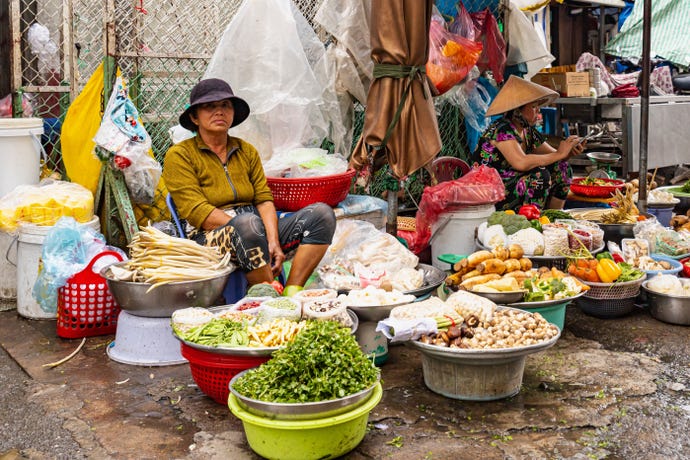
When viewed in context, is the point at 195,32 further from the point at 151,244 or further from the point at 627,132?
the point at 627,132

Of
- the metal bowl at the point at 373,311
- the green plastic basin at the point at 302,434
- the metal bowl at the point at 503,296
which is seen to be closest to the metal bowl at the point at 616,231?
the metal bowl at the point at 503,296

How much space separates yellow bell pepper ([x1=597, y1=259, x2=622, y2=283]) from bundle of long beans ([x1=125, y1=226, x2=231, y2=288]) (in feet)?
8.73

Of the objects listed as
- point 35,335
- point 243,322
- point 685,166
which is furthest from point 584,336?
point 685,166

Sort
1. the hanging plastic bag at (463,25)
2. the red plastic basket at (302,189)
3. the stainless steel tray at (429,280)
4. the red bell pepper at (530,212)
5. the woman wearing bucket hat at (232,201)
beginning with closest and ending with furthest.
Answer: the stainless steel tray at (429,280)
the woman wearing bucket hat at (232,201)
the red plastic basket at (302,189)
the red bell pepper at (530,212)
the hanging plastic bag at (463,25)

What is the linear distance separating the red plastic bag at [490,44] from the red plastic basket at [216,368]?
5.04 metres

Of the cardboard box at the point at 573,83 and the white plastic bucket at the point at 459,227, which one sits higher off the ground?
the cardboard box at the point at 573,83

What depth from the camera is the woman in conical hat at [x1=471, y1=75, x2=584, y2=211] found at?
22.1ft

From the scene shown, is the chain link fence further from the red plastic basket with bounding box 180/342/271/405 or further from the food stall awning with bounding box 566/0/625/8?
the food stall awning with bounding box 566/0/625/8

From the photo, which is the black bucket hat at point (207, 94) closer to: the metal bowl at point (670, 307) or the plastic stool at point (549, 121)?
the metal bowl at point (670, 307)

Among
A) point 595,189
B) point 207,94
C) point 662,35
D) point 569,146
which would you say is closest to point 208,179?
point 207,94

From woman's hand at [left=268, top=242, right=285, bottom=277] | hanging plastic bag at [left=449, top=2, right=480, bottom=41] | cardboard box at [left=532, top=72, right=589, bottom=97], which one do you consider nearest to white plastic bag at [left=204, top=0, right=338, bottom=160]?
woman's hand at [left=268, top=242, right=285, bottom=277]

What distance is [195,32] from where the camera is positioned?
6.21 metres

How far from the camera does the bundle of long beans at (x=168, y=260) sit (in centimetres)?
435

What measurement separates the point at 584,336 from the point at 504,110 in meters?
2.47
